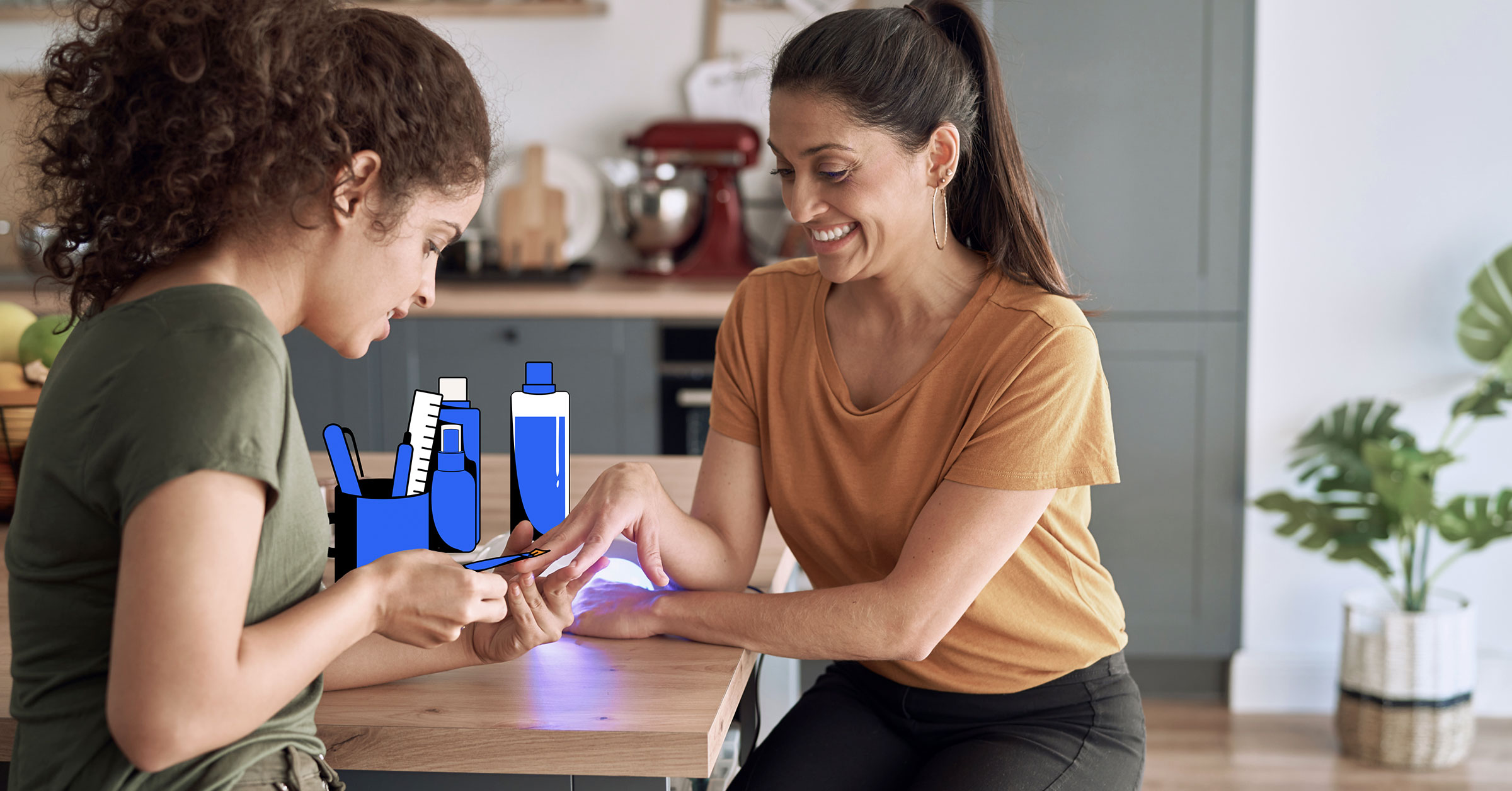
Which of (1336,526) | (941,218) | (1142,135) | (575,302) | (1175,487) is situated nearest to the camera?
(941,218)

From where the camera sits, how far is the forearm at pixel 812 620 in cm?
114

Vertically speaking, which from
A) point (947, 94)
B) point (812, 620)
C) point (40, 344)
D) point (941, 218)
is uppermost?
point (947, 94)

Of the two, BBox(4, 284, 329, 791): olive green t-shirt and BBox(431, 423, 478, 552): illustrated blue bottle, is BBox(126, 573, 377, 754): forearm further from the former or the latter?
BBox(431, 423, 478, 552): illustrated blue bottle

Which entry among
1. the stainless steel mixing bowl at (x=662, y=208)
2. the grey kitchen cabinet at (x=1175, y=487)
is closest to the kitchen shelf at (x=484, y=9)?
the stainless steel mixing bowl at (x=662, y=208)

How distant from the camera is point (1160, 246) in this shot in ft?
9.65

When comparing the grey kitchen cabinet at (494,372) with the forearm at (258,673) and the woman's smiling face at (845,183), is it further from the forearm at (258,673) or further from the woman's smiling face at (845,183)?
the forearm at (258,673)

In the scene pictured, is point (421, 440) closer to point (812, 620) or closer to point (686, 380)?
point (812, 620)

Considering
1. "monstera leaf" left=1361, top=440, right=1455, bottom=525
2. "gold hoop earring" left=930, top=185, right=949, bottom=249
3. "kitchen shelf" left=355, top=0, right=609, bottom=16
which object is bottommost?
"monstera leaf" left=1361, top=440, right=1455, bottom=525

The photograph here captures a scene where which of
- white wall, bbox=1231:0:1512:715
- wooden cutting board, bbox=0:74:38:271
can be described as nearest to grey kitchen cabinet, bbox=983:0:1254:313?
white wall, bbox=1231:0:1512:715

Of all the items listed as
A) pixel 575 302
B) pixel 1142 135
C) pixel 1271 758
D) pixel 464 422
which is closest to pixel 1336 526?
pixel 1271 758

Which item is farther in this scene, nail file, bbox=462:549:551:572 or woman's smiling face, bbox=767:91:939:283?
woman's smiling face, bbox=767:91:939:283

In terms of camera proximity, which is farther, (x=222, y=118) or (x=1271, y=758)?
(x=1271, y=758)

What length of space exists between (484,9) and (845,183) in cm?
277

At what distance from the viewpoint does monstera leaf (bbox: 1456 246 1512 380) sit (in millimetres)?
2719
